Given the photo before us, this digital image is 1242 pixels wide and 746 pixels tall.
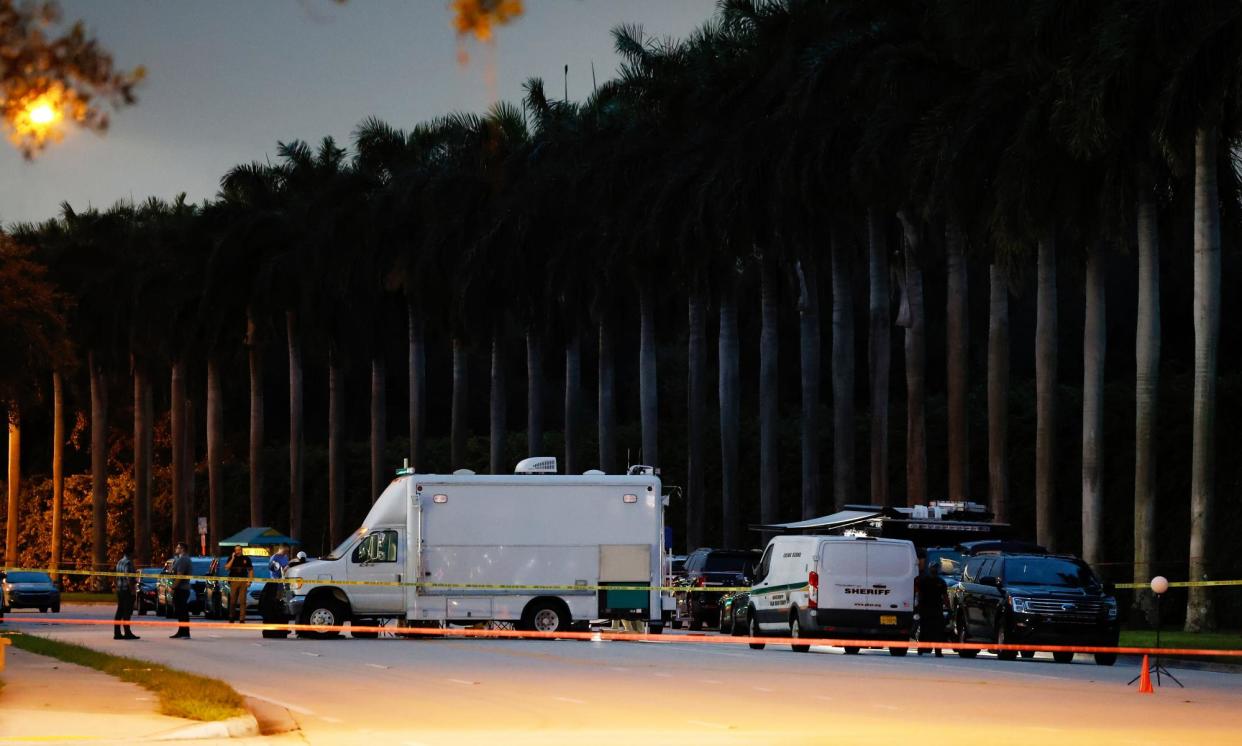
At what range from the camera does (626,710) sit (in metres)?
20.5

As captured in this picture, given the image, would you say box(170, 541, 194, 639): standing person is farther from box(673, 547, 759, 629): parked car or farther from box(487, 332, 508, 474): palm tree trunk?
box(487, 332, 508, 474): palm tree trunk

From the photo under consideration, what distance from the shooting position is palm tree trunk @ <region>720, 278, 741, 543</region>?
6411cm

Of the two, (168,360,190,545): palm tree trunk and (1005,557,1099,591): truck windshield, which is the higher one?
(168,360,190,545): palm tree trunk

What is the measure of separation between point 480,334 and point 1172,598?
28.3 meters

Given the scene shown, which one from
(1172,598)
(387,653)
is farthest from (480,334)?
(387,653)

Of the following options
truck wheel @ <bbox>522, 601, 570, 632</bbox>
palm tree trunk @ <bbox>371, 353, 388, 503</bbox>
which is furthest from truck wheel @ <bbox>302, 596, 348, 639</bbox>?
palm tree trunk @ <bbox>371, 353, 388, 503</bbox>

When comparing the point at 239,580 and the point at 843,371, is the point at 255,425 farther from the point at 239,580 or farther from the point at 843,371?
the point at 239,580

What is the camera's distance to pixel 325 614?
39281 millimetres

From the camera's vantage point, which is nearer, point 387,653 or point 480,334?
point 387,653

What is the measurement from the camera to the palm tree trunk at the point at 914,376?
5372 centimetres

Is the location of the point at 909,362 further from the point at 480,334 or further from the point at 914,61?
the point at 480,334

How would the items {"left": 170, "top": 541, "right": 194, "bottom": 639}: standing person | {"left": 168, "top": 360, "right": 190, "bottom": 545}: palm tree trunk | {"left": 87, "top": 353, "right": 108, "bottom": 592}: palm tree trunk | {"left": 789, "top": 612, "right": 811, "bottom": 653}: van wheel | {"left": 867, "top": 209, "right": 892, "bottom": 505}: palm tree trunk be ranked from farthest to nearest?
{"left": 87, "top": 353, "right": 108, "bottom": 592}: palm tree trunk
{"left": 168, "top": 360, "right": 190, "bottom": 545}: palm tree trunk
{"left": 867, "top": 209, "right": 892, "bottom": 505}: palm tree trunk
{"left": 170, "top": 541, "right": 194, "bottom": 639}: standing person
{"left": 789, "top": 612, "right": 811, "bottom": 653}: van wheel

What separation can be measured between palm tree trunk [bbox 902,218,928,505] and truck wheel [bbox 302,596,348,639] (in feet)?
59.1

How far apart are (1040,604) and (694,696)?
12.8 m
